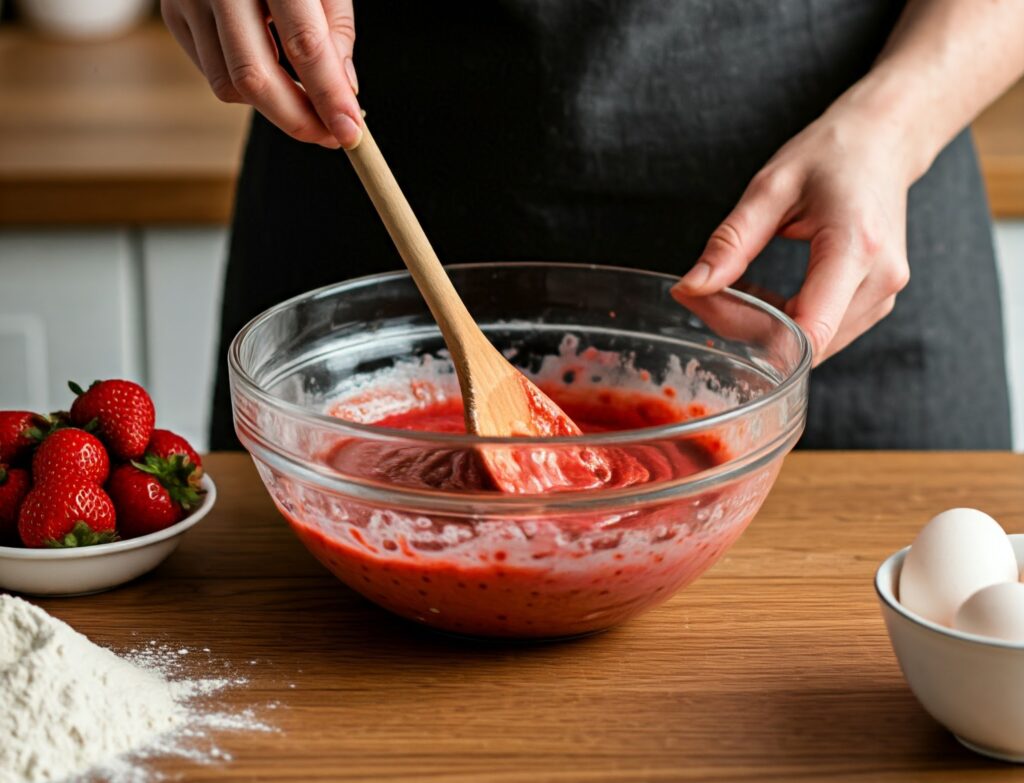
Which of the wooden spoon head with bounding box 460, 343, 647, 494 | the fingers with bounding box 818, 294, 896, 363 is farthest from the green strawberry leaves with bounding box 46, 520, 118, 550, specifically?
the fingers with bounding box 818, 294, 896, 363

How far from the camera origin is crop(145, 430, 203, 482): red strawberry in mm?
1036

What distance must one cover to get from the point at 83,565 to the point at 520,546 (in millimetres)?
338

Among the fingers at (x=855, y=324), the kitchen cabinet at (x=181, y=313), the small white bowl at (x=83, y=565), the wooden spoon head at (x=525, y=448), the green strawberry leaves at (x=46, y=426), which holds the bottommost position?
the kitchen cabinet at (x=181, y=313)

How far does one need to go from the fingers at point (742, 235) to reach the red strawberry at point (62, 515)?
494mm

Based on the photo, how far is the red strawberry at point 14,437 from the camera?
101 cm

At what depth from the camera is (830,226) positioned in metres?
1.12

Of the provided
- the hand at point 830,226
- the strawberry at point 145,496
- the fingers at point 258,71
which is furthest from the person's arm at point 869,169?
the strawberry at point 145,496

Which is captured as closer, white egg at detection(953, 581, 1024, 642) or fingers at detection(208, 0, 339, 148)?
white egg at detection(953, 581, 1024, 642)

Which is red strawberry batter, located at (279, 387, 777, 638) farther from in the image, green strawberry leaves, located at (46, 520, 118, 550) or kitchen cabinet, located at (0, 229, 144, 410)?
kitchen cabinet, located at (0, 229, 144, 410)

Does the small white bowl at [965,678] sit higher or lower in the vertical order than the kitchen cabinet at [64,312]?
higher

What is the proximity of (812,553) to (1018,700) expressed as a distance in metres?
0.34

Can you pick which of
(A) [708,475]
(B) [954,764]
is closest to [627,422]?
(A) [708,475]

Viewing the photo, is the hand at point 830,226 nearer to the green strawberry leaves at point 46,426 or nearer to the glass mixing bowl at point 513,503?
the glass mixing bowl at point 513,503

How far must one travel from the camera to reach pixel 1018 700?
2.39 ft
